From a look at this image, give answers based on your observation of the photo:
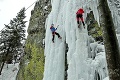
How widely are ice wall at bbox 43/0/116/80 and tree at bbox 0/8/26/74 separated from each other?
13.5 metres

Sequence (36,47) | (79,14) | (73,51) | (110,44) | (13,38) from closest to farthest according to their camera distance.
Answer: (110,44) < (73,51) < (79,14) < (36,47) < (13,38)

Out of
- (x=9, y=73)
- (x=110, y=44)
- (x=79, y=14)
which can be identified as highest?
(x=79, y=14)

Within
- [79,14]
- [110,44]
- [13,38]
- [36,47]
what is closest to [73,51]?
[79,14]

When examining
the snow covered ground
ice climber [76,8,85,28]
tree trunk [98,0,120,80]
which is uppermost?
ice climber [76,8,85,28]

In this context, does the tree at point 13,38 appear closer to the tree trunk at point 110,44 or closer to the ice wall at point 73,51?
the ice wall at point 73,51

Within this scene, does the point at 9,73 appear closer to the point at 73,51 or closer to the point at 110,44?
the point at 73,51

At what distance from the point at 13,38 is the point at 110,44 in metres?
21.4

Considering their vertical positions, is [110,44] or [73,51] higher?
[73,51]

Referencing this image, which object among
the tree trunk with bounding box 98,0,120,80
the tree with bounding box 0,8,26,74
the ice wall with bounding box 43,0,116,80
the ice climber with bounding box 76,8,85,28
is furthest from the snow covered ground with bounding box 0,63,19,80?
the tree trunk with bounding box 98,0,120,80

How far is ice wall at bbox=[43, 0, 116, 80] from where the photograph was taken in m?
7.19

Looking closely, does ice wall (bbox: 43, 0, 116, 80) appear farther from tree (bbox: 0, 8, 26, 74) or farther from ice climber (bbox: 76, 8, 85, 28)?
tree (bbox: 0, 8, 26, 74)

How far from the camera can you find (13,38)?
77.2ft

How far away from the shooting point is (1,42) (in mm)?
23734

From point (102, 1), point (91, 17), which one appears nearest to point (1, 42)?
point (91, 17)
